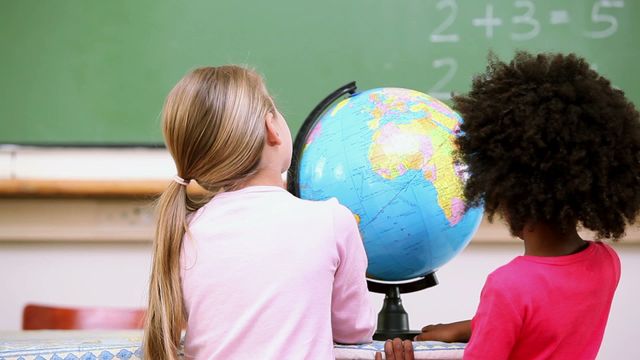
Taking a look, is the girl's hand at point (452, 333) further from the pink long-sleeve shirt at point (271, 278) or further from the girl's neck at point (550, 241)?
the girl's neck at point (550, 241)

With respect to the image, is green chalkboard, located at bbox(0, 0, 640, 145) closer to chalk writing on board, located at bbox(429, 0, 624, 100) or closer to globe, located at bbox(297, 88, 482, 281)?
chalk writing on board, located at bbox(429, 0, 624, 100)

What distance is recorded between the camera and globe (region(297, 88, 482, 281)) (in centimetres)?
155

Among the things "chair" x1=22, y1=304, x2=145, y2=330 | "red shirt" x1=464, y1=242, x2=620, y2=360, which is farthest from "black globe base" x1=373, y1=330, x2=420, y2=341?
"chair" x1=22, y1=304, x2=145, y2=330

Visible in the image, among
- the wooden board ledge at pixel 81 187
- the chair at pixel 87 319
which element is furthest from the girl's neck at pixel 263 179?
the wooden board ledge at pixel 81 187

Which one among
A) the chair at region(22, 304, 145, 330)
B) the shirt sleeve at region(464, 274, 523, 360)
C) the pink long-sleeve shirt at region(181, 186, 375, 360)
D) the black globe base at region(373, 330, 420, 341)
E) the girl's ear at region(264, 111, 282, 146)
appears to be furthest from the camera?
the chair at region(22, 304, 145, 330)

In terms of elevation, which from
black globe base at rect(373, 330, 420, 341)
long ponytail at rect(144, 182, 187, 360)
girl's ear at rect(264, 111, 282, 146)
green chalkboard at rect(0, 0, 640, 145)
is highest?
green chalkboard at rect(0, 0, 640, 145)

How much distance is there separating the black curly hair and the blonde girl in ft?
0.85

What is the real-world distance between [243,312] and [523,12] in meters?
2.00

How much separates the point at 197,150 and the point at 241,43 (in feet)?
5.41

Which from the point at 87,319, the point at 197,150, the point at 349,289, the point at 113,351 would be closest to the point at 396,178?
the point at 349,289

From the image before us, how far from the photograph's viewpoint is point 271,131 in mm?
1480

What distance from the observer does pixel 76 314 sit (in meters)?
2.58

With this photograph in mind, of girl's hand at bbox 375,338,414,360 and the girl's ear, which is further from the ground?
the girl's ear

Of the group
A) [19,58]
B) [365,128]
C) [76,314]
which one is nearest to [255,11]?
[19,58]
